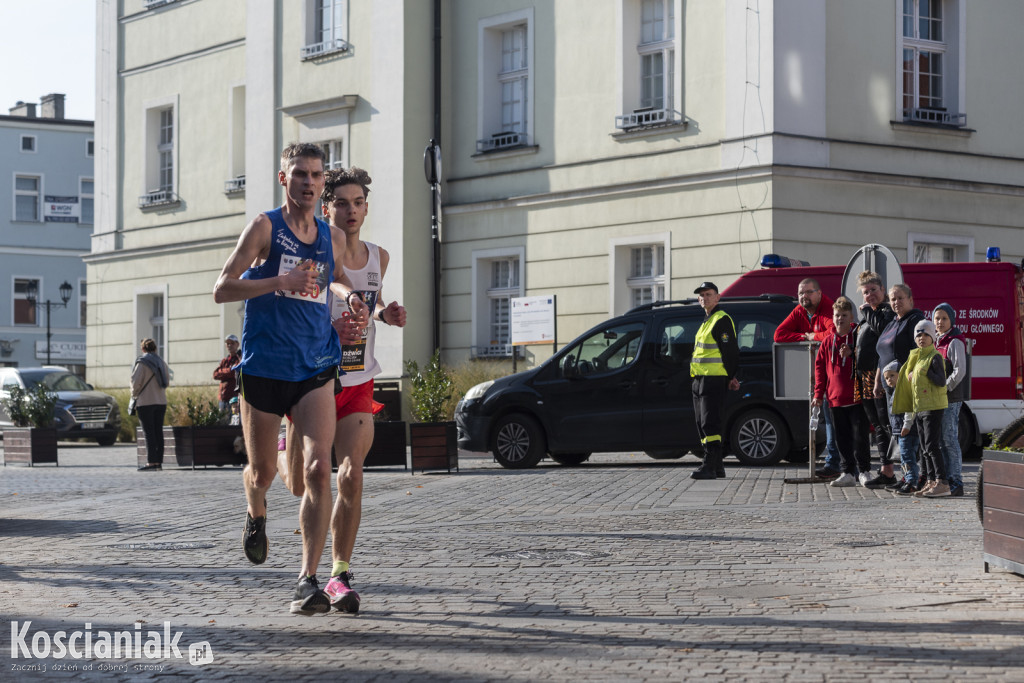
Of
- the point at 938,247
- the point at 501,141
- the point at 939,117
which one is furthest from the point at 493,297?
the point at 939,117

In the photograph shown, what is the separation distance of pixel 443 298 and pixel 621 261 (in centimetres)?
418

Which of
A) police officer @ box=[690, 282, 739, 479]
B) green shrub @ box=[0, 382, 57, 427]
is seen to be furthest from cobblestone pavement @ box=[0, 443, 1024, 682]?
green shrub @ box=[0, 382, 57, 427]

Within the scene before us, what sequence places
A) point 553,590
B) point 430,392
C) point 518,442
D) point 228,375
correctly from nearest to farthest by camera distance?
point 553,590 < point 430,392 < point 518,442 < point 228,375

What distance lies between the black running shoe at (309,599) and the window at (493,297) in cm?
2033

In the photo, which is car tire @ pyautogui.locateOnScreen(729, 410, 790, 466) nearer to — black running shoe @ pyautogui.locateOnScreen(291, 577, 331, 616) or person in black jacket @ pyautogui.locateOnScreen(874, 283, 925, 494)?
person in black jacket @ pyautogui.locateOnScreen(874, 283, 925, 494)

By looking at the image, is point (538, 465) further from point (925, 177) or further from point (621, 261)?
point (925, 177)

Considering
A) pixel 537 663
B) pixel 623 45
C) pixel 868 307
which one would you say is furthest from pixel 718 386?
pixel 623 45

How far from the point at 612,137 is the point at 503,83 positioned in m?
3.24

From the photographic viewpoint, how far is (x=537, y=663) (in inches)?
212

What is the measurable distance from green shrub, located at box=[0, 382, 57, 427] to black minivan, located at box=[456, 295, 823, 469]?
7697 millimetres

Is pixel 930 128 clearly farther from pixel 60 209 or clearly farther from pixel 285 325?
pixel 60 209

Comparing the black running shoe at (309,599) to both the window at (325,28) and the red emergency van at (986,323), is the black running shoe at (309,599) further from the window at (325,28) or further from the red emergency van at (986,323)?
the window at (325,28)

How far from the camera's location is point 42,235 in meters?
59.4

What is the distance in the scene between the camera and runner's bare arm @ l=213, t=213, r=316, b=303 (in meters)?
6.50
